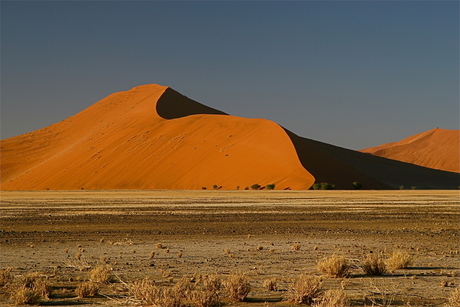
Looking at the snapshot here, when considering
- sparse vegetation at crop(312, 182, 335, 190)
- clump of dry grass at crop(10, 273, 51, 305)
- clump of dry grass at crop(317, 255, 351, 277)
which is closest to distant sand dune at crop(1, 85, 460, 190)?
sparse vegetation at crop(312, 182, 335, 190)

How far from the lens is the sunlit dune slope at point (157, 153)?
85.1 meters

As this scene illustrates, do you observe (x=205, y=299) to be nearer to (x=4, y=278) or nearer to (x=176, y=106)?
(x=4, y=278)

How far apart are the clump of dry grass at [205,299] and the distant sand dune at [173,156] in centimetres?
6468

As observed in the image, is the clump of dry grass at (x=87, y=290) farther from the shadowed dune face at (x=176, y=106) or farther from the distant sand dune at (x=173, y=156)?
the shadowed dune face at (x=176, y=106)

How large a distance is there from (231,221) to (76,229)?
6.94m

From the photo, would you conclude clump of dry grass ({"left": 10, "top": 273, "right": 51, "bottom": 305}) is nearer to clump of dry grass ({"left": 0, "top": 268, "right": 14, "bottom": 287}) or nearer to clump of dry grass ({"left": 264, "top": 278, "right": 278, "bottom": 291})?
clump of dry grass ({"left": 0, "top": 268, "right": 14, "bottom": 287})

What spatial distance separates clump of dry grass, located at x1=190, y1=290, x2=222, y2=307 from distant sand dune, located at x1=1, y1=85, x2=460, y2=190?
64.7 m

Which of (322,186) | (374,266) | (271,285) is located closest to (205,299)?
Answer: (271,285)

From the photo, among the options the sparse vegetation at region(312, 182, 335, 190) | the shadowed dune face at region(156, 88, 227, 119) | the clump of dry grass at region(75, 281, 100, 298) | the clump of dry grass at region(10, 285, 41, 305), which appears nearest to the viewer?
the clump of dry grass at region(10, 285, 41, 305)

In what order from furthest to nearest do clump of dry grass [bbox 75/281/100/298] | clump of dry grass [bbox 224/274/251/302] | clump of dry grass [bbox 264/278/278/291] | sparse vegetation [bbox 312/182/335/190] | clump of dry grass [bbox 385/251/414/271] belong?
sparse vegetation [bbox 312/182/335/190] < clump of dry grass [bbox 385/251/414/271] < clump of dry grass [bbox 264/278/278/291] < clump of dry grass [bbox 75/281/100/298] < clump of dry grass [bbox 224/274/251/302]

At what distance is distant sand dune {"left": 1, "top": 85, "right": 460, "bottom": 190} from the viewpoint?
84.5m

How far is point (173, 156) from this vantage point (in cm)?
9594

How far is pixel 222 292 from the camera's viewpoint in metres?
10.3

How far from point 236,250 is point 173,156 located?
79.5 m
